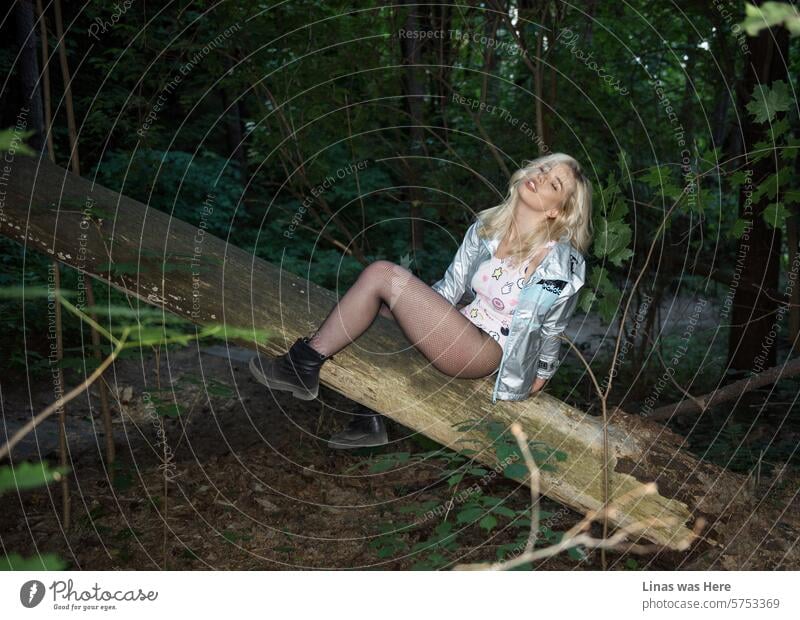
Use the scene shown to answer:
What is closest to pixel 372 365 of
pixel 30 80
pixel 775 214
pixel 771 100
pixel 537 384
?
pixel 537 384

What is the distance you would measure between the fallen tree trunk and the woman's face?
0.80 m

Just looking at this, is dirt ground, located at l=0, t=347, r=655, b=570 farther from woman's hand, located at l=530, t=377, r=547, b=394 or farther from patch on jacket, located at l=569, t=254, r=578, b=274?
patch on jacket, located at l=569, t=254, r=578, b=274

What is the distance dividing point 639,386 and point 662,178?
214 centimetres

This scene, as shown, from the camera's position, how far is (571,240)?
126 inches

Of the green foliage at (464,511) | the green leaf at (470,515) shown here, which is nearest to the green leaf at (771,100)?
the green foliage at (464,511)

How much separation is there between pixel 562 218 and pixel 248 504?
1.91 metres

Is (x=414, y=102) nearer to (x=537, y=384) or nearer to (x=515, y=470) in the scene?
(x=537, y=384)

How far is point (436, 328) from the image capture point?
3148 millimetres

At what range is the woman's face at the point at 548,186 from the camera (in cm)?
314

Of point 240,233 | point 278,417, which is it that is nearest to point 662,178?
point 278,417

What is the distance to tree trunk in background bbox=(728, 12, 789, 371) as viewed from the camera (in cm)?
451

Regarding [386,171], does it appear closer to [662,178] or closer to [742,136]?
[742,136]

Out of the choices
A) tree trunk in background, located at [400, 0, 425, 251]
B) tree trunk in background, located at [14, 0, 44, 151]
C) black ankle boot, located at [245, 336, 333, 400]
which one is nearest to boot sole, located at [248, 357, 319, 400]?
black ankle boot, located at [245, 336, 333, 400]

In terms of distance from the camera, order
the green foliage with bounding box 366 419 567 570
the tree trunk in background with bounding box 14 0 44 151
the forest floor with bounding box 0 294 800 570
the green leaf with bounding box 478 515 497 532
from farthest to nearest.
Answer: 1. the tree trunk in background with bounding box 14 0 44 151
2. the forest floor with bounding box 0 294 800 570
3. the green foliage with bounding box 366 419 567 570
4. the green leaf with bounding box 478 515 497 532
